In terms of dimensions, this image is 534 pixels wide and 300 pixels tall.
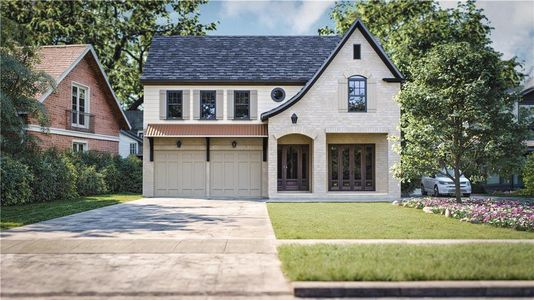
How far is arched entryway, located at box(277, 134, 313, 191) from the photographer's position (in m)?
23.9

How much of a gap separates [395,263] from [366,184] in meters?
16.8

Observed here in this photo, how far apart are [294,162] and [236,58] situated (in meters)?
6.35

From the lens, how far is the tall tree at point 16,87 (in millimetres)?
14969

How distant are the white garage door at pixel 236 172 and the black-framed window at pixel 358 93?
5.41m

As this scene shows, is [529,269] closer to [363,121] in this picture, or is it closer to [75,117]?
[363,121]

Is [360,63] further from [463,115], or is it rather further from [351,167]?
[463,115]

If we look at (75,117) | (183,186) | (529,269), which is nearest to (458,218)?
(529,269)

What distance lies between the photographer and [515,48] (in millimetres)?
33156

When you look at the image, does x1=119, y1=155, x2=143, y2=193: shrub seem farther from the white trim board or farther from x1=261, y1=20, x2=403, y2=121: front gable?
x1=261, y1=20, x2=403, y2=121: front gable

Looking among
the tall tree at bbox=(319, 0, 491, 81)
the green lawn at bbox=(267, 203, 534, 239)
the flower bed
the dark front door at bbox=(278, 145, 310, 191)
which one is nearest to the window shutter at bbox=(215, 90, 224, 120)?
the dark front door at bbox=(278, 145, 310, 191)

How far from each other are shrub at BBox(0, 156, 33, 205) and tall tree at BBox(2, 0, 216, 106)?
739 inches

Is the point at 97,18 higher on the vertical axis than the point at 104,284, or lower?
higher

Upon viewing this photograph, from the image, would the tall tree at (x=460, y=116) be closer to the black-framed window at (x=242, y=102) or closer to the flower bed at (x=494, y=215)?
the flower bed at (x=494, y=215)

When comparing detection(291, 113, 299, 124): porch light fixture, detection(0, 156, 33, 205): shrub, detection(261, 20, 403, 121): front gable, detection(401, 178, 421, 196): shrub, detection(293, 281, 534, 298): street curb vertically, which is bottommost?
detection(293, 281, 534, 298): street curb
